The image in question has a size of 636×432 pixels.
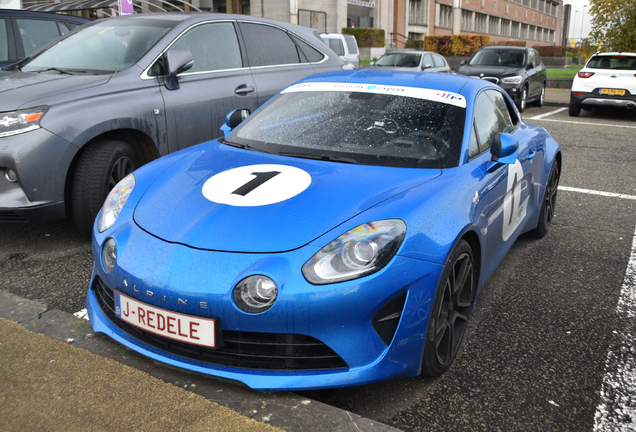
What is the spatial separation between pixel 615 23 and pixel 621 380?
1953 centimetres

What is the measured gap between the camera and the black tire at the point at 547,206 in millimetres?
4352

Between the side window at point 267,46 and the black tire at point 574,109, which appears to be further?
the black tire at point 574,109

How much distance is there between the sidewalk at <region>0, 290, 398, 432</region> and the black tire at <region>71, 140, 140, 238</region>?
150cm

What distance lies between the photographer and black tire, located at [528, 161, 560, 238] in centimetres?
435

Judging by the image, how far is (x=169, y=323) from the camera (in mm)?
2135

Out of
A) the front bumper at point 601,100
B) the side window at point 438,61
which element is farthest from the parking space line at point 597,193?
the side window at point 438,61

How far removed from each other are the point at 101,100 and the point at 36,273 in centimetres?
128

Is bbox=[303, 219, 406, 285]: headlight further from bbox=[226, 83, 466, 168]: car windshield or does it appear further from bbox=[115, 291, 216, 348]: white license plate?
bbox=[226, 83, 466, 168]: car windshield

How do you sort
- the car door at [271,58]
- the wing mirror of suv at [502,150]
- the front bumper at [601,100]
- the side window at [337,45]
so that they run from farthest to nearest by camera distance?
the side window at [337,45] < the front bumper at [601,100] < the car door at [271,58] < the wing mirror of suv at [502,150]

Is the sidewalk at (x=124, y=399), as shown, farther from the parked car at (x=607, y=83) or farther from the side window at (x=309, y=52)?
the parked car at (x=607, y=83)

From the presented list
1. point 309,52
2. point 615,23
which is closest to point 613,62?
point 615,23

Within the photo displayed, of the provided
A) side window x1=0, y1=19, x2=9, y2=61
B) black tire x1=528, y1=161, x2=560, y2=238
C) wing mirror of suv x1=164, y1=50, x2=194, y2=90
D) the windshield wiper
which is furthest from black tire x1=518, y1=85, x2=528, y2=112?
the windshield wiper

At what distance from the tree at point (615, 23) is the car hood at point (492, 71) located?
275 inches

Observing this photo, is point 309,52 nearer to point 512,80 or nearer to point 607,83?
point 512,80
